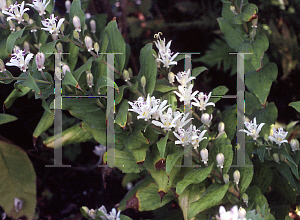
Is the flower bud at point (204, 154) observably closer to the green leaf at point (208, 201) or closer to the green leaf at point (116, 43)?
the green leaf at point (208, 201)

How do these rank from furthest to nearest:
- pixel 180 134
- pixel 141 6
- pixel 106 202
→ pixel 141 6 < pixel 106 202 < pixel 180 134

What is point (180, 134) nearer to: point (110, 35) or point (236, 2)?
point (110, 35)

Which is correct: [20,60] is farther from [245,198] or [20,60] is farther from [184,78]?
[245,198]

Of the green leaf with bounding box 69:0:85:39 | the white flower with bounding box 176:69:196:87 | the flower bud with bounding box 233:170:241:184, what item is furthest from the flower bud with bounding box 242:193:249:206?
the green leaf with bounding box 69:0:85:39

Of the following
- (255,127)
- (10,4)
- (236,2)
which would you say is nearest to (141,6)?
(236,2)

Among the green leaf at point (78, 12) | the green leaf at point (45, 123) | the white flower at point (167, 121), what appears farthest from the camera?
the green leaf at point (45, 123)

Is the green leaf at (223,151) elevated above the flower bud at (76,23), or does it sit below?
below

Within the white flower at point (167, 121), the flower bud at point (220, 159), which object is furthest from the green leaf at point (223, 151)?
the white flower at point (167, 121)
